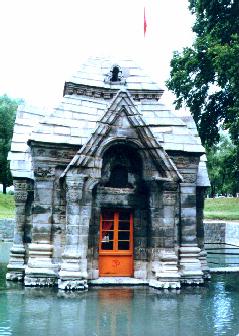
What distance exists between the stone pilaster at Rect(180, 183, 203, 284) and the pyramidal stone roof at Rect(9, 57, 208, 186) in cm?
136

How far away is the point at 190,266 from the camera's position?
45.0ft

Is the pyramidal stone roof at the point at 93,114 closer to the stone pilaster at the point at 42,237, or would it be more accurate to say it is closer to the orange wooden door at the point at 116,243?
the stone pilaster at the point at 42,237

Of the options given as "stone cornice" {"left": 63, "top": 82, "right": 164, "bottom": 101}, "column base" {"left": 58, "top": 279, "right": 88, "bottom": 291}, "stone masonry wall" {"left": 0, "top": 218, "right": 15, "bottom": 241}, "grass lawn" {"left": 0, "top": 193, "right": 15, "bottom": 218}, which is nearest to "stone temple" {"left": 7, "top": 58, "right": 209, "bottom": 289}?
"column base" {"left": 58, "top": 279, "right": 88, "bottom": 291}

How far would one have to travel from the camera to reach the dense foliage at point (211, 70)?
73.3ft

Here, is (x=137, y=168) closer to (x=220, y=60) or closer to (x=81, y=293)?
(x=81, y=293)

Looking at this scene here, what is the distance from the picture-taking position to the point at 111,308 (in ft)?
33.6

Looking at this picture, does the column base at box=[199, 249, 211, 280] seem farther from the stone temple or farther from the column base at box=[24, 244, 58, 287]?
the column base at box=[24, 244, 58, 287]

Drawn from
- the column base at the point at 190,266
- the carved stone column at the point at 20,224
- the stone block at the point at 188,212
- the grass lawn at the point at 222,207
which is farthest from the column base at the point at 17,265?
the grass lawn at the point at 222,207

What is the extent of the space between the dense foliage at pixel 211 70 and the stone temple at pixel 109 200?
29.0ft

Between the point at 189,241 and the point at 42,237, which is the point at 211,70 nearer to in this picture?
the point at 189,241

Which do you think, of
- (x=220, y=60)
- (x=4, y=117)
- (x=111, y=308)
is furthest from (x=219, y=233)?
(x=4, y=117)

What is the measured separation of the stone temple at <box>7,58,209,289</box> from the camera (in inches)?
509

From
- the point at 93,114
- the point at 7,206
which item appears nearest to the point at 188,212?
the point at 93,114

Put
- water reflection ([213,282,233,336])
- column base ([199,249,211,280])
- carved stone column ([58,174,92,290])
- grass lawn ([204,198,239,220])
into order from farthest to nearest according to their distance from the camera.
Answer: grass lawn ([204,198,239,220]) → column base ([199,249,211,280]) → carved stone column ([58,174,92,290]) → water reflection ([213,282,233,336])
